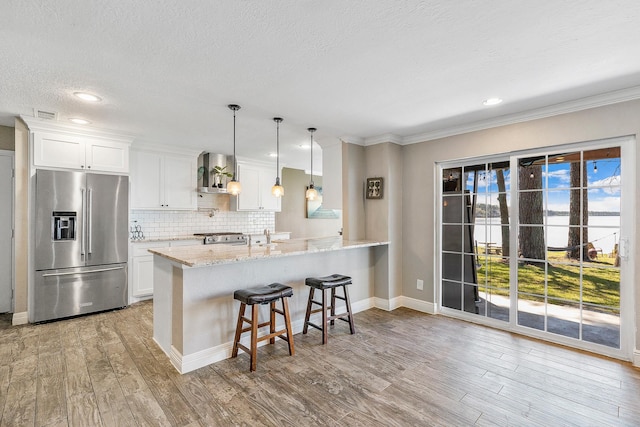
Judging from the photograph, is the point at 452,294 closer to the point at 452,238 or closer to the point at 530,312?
the point at 452,238

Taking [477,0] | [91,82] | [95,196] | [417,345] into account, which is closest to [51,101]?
[91,82]

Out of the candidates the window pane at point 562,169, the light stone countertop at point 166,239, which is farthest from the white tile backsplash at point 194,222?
Answer: the window pane at point 562,169

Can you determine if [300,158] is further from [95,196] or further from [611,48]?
[611,48]

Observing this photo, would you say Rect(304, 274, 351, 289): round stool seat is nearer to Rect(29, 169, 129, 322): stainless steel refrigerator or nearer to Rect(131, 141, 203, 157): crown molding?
Rect(29, 169, 129, 322): stainless steel refrigerator

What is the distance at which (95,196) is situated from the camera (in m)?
4.02

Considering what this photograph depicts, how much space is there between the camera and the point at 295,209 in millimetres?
7367

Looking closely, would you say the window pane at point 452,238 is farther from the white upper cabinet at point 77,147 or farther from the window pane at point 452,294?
the white upper cabinet at point 77,147

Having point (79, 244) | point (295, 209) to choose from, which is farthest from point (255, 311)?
point (295, 209)

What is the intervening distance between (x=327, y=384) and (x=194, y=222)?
422 cm

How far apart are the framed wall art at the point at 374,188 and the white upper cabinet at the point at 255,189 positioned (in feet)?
8.36

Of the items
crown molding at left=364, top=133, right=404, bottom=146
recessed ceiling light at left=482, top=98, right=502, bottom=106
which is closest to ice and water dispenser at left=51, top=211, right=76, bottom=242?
crown molding at left=364, top=133, right=404, bottom=146

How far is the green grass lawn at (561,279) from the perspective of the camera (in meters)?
2.94

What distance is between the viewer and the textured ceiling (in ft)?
5.57

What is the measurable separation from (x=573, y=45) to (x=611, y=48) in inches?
11.4
